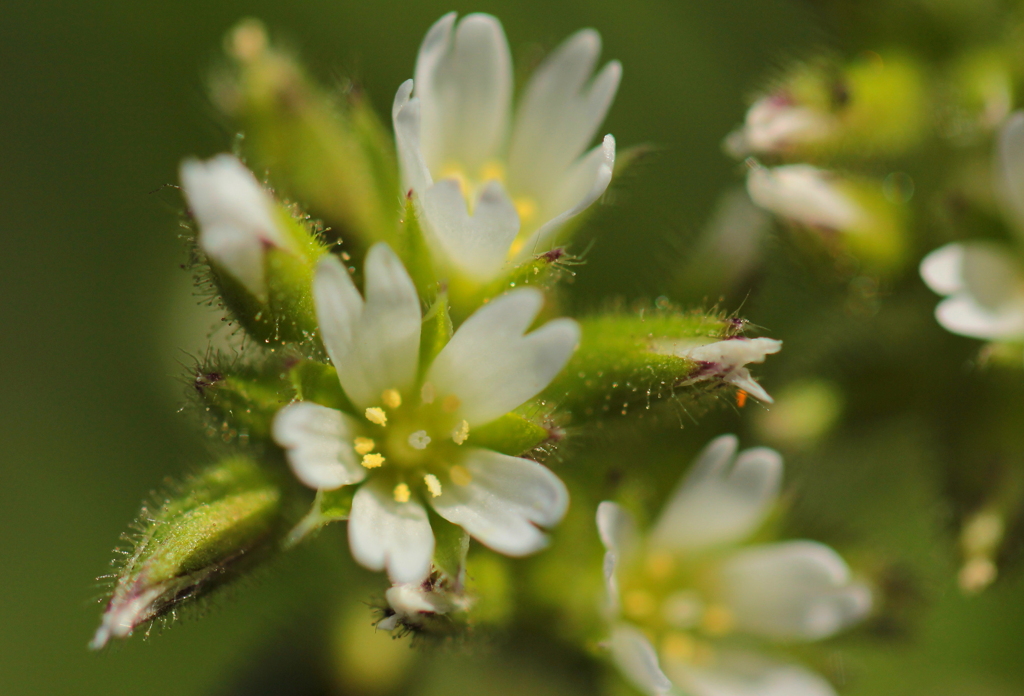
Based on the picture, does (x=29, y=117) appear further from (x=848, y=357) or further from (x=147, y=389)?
(x=848, y=357)

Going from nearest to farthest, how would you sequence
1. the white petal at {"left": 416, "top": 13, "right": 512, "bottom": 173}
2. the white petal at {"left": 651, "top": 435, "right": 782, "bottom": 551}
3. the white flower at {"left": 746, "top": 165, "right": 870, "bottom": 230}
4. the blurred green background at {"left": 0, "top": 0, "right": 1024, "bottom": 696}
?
the white petal at {"left": 416, "top": 13, "right": 512, "bottom": 173} < the white petal at {"left": 651, "top": 435, "right": 782, "bottom": 551} < the white flower at {"left": 746, "top": 165, "right": 870, "bottom": 230} < the blurred green background at {"left": 0, "top": 0, "right": 1024, "bottom": 696}

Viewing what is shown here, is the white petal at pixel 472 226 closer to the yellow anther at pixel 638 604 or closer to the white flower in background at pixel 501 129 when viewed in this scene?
the white flower in background at pixel 501 129

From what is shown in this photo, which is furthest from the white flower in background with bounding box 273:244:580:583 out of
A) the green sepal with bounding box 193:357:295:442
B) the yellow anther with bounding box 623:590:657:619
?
the yellow anther with bounding box 623:590:657:619

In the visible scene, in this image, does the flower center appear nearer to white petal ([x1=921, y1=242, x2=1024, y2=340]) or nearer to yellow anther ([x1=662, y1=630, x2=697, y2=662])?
yellow anther ([x1=662, y1=630, x2=697, y2=662])

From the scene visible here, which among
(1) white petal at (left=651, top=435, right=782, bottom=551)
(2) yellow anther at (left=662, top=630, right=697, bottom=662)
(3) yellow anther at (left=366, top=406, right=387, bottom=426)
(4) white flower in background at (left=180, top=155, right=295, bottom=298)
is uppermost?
(4) white flower in background at (left=180, top=155, right=295, bottom=298)

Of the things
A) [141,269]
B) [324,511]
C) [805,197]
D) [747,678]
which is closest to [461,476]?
[324,511]

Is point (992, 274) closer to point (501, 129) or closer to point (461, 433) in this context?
point (501, 129)

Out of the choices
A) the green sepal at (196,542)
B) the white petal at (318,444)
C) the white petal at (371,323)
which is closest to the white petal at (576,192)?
the white petal at (371,323)
